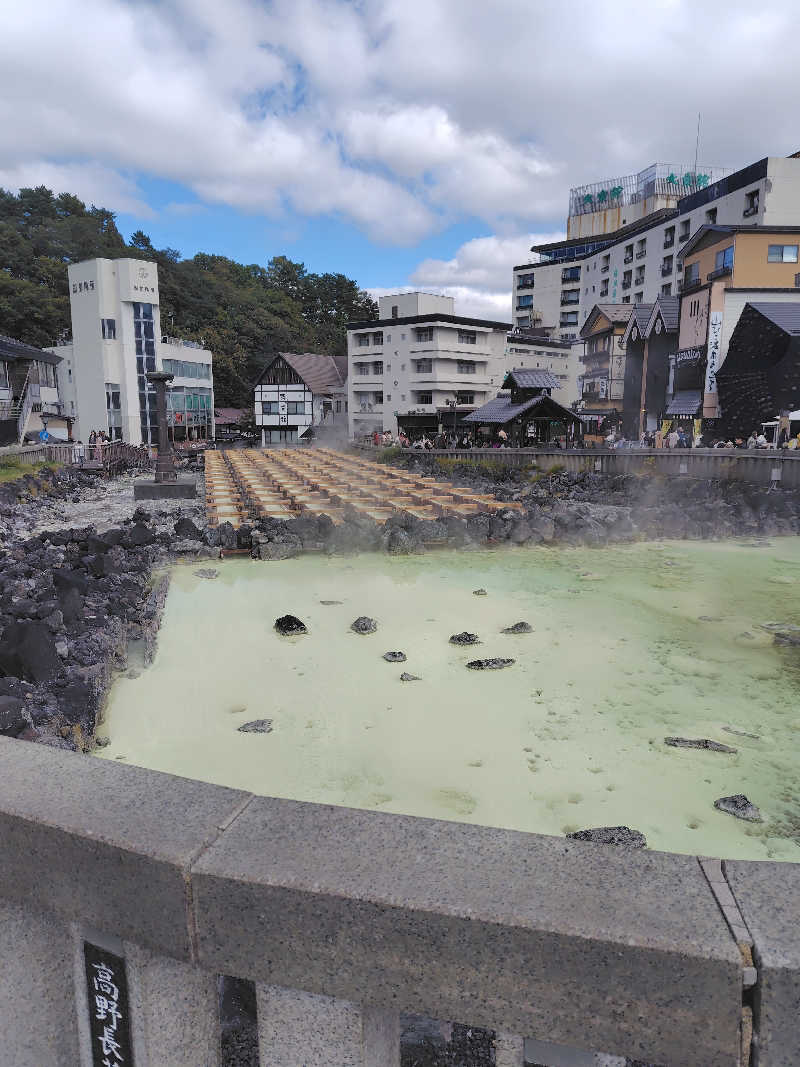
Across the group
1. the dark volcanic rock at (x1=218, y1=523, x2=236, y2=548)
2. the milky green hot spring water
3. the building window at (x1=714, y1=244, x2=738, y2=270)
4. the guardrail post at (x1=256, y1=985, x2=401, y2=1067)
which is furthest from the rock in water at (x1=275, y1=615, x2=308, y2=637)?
the building window at (x1=714, y1=244, x2=738, y2=270)

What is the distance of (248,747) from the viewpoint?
577 cm

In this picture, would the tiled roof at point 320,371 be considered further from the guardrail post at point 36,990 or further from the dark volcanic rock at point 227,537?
the guardrail post at point 36,990

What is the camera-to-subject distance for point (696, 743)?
5.74 m

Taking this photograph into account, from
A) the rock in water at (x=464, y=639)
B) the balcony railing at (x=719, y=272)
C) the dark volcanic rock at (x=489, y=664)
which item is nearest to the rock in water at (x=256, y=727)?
the dark volcanic rock at (x=489, y=664)

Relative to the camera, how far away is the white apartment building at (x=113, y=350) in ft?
138

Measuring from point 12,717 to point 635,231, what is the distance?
53398 millimetres

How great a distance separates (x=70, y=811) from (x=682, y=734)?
18.1ft

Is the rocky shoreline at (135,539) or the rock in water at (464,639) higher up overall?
the rocky shoreline at (135,539)

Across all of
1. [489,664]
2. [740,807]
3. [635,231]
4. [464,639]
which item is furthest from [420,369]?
[740,807]

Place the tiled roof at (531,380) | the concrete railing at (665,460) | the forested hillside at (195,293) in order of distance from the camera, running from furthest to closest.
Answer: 1. the forested hillside at (195,293)
2. the tiled roof at (531,380)
3. the concrete railing at (665,460)

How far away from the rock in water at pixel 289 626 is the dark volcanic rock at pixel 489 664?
2.36 m

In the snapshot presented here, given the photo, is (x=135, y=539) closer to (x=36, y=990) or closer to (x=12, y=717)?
(x=12, y=717)

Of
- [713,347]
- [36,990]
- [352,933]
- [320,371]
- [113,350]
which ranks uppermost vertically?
[113,350]

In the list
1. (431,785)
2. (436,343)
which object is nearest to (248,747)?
(431,785)
